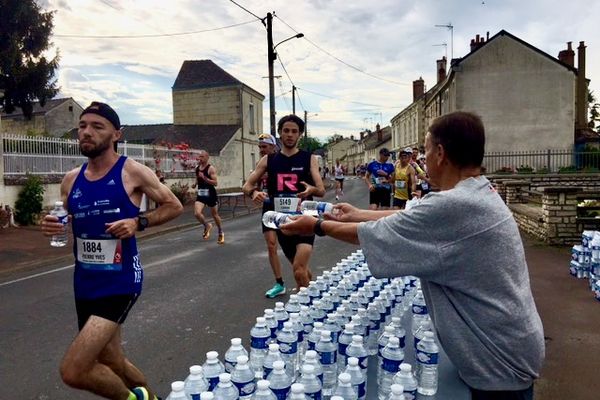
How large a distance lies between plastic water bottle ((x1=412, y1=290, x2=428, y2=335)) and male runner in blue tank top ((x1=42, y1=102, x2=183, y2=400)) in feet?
5.81

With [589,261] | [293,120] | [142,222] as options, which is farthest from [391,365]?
[589,261]

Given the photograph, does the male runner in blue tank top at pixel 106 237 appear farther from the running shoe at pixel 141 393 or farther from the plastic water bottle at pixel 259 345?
the plastic water bottle at pixel 259 345

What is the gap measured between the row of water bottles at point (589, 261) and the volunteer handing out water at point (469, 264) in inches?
211

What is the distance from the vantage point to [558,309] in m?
6.19

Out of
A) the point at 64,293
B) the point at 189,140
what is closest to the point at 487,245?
the point at 64,293

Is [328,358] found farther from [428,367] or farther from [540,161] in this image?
[540,161]

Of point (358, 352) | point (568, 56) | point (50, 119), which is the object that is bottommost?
point (358, 352)

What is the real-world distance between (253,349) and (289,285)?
499cm

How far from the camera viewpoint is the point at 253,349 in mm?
2670

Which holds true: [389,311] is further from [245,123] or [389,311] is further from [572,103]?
[245,123]

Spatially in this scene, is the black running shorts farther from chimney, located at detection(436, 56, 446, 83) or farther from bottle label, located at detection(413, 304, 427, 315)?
chimney, located at detection(436, 56, 446, 83)

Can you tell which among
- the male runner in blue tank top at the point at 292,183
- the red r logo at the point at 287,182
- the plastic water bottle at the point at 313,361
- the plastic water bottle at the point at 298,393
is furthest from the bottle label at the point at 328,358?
the red r logo at the point at 287,182

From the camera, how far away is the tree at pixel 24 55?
67.5ft

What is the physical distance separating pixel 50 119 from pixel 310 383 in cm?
4932
